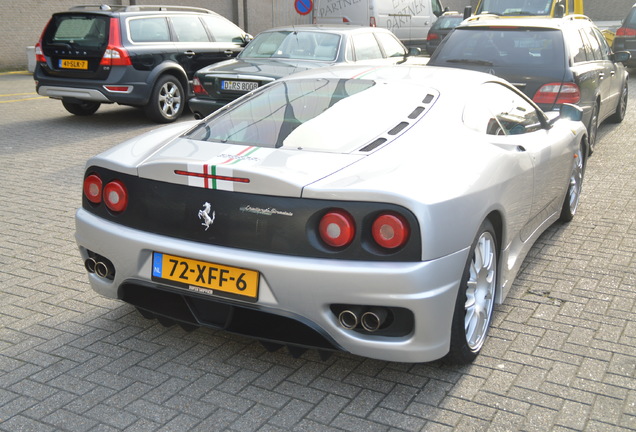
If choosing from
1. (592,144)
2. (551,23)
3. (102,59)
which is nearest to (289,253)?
(551,23)

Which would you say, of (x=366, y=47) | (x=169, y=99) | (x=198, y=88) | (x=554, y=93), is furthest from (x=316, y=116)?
(x=169, y=99)

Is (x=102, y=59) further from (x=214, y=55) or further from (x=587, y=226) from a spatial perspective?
(x=587, y=226)

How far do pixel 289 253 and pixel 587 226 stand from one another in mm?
3645

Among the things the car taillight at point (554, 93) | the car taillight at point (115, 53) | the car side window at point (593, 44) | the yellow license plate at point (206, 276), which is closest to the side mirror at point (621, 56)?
the car side window at point (593, 44)

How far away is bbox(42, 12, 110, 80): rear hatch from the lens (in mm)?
10922

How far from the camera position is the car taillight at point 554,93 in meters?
7.63

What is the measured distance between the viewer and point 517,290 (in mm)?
4664

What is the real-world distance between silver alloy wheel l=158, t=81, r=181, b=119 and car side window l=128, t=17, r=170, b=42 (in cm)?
71

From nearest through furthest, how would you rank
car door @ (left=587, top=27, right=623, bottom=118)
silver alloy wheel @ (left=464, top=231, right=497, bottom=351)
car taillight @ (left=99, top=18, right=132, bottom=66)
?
silver alloy wheel @ (left=464, top=231, right=497, bottom=351) < car door @ (left=587, top=27, right=623, bottom=118) < car taillight @ (left=99, top=18, right=132, bottom=66)

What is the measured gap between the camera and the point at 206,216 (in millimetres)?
3348

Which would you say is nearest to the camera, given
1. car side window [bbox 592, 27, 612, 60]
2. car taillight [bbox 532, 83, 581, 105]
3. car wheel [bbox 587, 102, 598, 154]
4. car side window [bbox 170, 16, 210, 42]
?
car taillight [bbox 532, 83, 581, 105]

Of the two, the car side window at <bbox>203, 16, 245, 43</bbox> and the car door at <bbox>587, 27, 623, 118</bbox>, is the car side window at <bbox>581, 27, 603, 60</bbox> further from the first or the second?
the car side window at <bbox>203, 16, 245, 43</bbox>

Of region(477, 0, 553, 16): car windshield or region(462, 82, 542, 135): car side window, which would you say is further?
region(477, 0, 553, 16): car windshield

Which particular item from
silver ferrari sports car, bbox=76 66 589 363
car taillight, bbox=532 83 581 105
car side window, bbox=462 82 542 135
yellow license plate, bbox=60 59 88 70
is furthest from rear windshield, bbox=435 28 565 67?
yellow license plate, bbox=60 59 88 70
